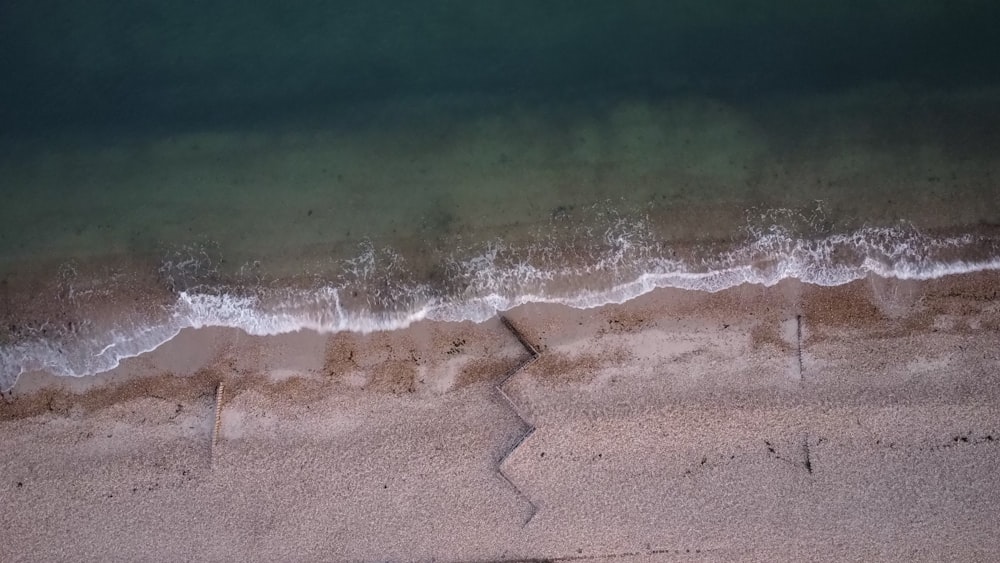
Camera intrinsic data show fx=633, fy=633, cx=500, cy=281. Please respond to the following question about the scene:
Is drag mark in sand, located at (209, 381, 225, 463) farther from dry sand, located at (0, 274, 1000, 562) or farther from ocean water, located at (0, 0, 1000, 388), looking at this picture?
ocean water, located at (0, 0, 1000, 388)

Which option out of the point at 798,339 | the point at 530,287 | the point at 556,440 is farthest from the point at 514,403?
the point at 798,339

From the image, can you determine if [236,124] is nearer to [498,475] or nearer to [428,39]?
[428,39]

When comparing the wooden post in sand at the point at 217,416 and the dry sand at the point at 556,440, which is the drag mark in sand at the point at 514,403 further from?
the wooden post in sand at the point at 217,416

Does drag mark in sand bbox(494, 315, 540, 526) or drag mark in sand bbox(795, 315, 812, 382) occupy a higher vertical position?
drag mark in sand bbox(795, 315, 812, 382)

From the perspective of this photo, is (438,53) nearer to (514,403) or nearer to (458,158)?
(458,158)

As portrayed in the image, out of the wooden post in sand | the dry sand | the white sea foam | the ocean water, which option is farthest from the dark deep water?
the wooden post in sand

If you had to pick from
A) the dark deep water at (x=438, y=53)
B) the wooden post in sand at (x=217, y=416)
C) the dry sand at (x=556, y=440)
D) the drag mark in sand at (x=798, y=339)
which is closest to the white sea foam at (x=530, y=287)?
the dry sand at (x=556, y=440)
